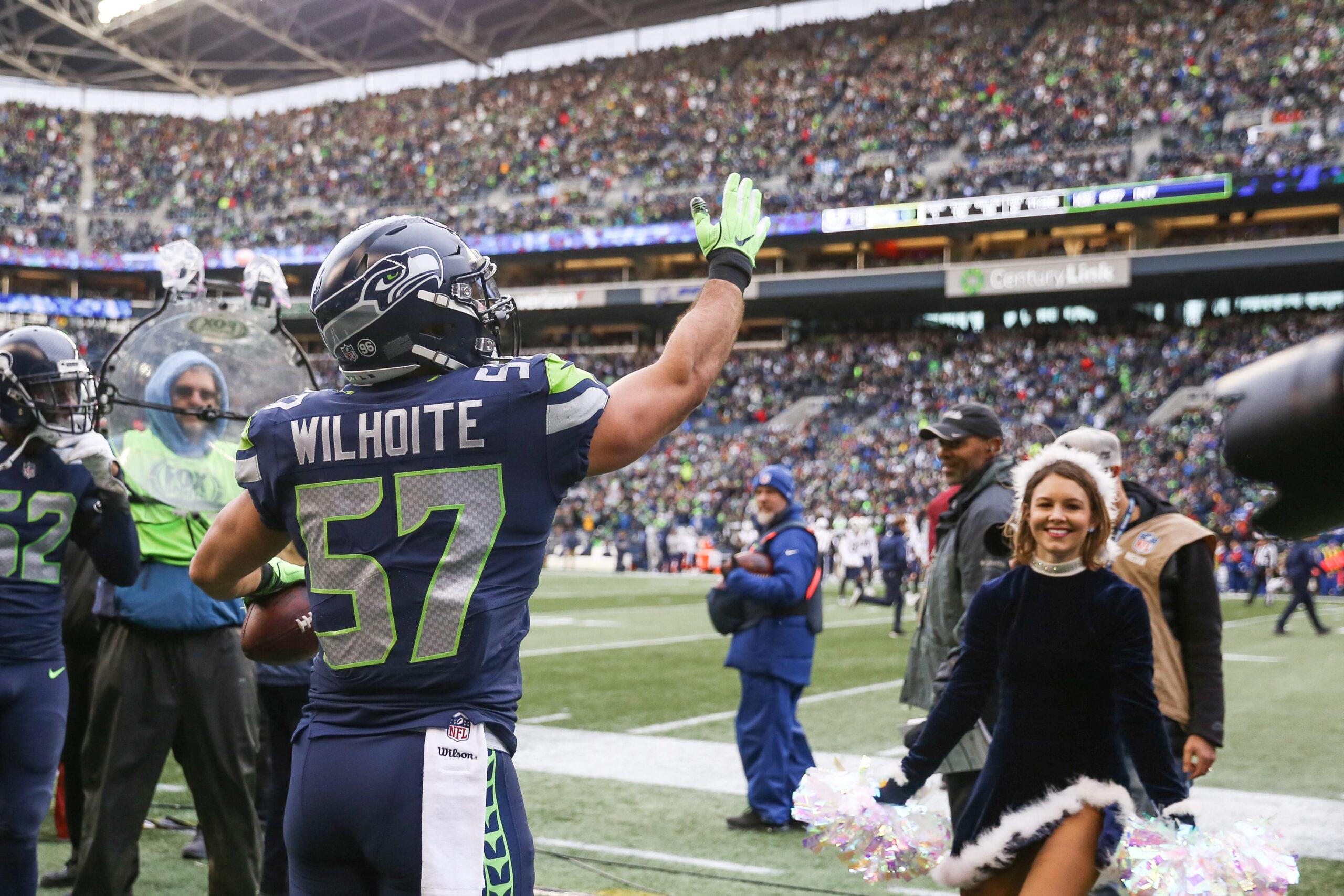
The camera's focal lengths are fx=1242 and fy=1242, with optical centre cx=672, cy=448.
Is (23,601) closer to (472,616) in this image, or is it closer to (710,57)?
(472,616)

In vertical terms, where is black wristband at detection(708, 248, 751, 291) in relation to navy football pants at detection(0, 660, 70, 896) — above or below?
above

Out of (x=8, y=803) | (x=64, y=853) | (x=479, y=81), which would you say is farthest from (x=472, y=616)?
(x=479, y=81)

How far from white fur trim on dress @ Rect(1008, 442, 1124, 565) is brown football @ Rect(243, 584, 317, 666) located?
1936 millimetres

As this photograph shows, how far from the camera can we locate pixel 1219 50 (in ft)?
115

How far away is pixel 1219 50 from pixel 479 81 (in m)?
27.2

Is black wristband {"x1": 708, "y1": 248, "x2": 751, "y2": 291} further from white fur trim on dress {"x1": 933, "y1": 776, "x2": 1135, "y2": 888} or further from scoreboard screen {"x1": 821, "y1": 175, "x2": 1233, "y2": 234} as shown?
scoreboard screen {"x1": 821, "y1": 175, "x2": 1233, "y2": 234}

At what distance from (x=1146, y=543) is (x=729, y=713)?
602 centimetres

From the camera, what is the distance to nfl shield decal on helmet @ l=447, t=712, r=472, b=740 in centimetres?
211

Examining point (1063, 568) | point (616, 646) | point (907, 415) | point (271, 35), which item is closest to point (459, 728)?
point (1063, 568)

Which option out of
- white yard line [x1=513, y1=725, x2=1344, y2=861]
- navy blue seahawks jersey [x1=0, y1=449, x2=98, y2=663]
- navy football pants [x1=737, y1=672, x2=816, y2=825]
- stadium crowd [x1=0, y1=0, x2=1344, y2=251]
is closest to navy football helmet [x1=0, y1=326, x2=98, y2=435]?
navy blue seahawks jersey [x1=0, y1=449, x2=98, y2=663]

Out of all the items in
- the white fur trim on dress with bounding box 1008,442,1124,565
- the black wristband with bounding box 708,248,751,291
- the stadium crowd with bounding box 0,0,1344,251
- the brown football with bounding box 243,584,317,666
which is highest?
the stadium crowd with bounding box 0,0,1344,251

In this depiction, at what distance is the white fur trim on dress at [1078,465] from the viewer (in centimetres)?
345

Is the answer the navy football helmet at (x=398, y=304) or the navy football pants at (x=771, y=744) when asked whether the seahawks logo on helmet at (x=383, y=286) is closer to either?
the navy football helmet at (x=398, y=304)

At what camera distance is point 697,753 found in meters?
8.12
